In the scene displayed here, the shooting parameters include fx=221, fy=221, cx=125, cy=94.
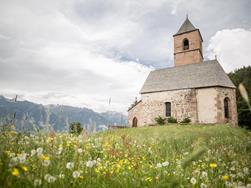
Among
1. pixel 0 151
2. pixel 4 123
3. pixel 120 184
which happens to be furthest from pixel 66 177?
pixel 4 123

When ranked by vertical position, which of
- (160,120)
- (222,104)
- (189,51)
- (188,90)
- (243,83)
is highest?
(189,51)

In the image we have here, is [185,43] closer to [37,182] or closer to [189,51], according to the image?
[189,51]

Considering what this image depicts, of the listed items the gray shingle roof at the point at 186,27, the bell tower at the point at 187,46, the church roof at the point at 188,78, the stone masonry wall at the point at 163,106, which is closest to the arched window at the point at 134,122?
the stone masonry wall at the point at 163,106

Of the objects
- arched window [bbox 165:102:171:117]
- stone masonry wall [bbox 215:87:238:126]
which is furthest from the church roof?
arched window [bbox 165:102:171:117]

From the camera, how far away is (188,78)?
3072 centimetres

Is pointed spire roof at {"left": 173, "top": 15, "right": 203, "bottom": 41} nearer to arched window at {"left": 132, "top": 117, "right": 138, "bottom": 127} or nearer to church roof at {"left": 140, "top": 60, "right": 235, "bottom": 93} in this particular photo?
church roof at {"left": 140, "top": 60, "right": 235, "bottom": 93}

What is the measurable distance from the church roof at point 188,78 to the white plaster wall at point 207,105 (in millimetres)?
887

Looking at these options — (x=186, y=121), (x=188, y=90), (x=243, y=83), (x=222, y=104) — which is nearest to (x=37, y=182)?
(x=186, y=121)

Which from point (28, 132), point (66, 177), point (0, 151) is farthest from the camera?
point (28, 132)

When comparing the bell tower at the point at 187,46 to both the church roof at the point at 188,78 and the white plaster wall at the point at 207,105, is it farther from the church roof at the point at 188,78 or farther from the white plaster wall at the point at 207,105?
the white plaster wall at the point at 207,105

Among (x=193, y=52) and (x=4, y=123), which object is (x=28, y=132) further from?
(x=193, y=52)

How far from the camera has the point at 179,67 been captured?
111 feet

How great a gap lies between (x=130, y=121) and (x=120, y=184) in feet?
103

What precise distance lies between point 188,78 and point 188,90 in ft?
6.96
